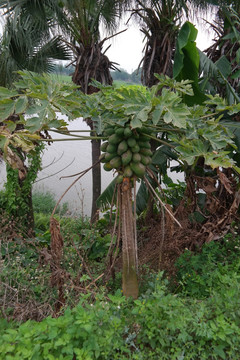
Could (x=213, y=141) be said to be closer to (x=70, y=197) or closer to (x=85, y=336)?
(x=85, y=336)

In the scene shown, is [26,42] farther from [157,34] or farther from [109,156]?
[109,156]

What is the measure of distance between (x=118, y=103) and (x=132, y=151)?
1.23ft

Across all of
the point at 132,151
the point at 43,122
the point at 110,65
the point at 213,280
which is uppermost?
the point at 110,65

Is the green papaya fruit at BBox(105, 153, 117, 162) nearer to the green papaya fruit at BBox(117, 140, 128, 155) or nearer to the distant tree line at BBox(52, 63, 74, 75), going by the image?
the green papaya fruit at BBox(117, 140, 128, 155)

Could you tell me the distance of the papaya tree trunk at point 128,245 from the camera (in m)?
2.69

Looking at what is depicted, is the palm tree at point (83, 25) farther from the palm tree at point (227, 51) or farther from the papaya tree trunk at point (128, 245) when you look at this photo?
the papaya tree trunk at point (128, 245)

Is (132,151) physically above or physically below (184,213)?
above

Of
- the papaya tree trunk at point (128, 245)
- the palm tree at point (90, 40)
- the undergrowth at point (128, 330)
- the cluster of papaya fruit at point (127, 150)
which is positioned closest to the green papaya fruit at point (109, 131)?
the cluster of papaya fruit at point (127, 150)

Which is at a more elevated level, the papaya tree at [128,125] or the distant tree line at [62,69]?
the distant tree line at [62,69]

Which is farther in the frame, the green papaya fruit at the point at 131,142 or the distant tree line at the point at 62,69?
the distant tree line at the point at 62,69

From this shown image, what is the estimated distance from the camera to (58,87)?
2373 millimetres

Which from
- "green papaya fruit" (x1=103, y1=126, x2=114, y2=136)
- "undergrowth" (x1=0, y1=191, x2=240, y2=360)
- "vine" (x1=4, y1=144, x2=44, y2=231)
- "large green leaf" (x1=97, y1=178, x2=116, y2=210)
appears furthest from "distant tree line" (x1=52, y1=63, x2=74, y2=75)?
"undergrowth" (x1=0, y1=191, x2=240, y2=360)

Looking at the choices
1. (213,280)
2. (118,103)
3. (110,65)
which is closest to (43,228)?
(110,65)

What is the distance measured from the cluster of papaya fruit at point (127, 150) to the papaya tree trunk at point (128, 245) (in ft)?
0.65
